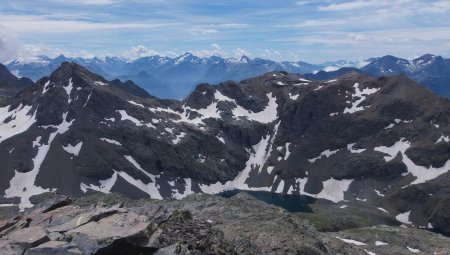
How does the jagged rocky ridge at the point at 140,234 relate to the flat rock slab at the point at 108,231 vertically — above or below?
below

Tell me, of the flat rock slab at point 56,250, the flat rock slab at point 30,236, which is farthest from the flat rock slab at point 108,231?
the flat rock slab at point 30,236

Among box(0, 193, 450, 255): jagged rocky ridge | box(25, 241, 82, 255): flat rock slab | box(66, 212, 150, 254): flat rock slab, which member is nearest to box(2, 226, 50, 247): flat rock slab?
box(0, 193, 450, 255): jagged rocky ridge

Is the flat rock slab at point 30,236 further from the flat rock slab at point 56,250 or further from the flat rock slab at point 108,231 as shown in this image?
the flat rock slab at point 108,231

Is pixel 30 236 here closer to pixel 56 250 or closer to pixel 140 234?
pixel 56 250

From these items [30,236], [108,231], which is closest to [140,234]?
[108,231]

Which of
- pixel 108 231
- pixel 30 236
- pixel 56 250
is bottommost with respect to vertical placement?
Answer: pixel 30 236

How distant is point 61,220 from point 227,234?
15.8 m

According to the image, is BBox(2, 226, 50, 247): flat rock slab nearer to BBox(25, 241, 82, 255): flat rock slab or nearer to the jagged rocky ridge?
the jagged rocky ridge

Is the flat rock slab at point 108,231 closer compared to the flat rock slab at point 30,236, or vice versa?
the flat rock slab at point 108,231

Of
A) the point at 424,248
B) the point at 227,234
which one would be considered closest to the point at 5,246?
the point at 227,234

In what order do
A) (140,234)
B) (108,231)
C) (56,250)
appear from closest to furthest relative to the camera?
(56,250), (140,234), (108,231)

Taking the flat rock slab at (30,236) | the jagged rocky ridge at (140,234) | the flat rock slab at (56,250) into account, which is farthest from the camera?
the flat rock slab at (30,236)

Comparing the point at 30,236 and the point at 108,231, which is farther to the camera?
the point at 30,236

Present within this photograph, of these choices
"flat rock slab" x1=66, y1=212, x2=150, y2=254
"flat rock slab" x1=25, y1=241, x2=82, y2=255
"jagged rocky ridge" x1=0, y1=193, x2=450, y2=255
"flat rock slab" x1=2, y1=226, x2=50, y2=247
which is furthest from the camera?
"flat rock slab" x1=2, y1=226, x2=50, y2=247
